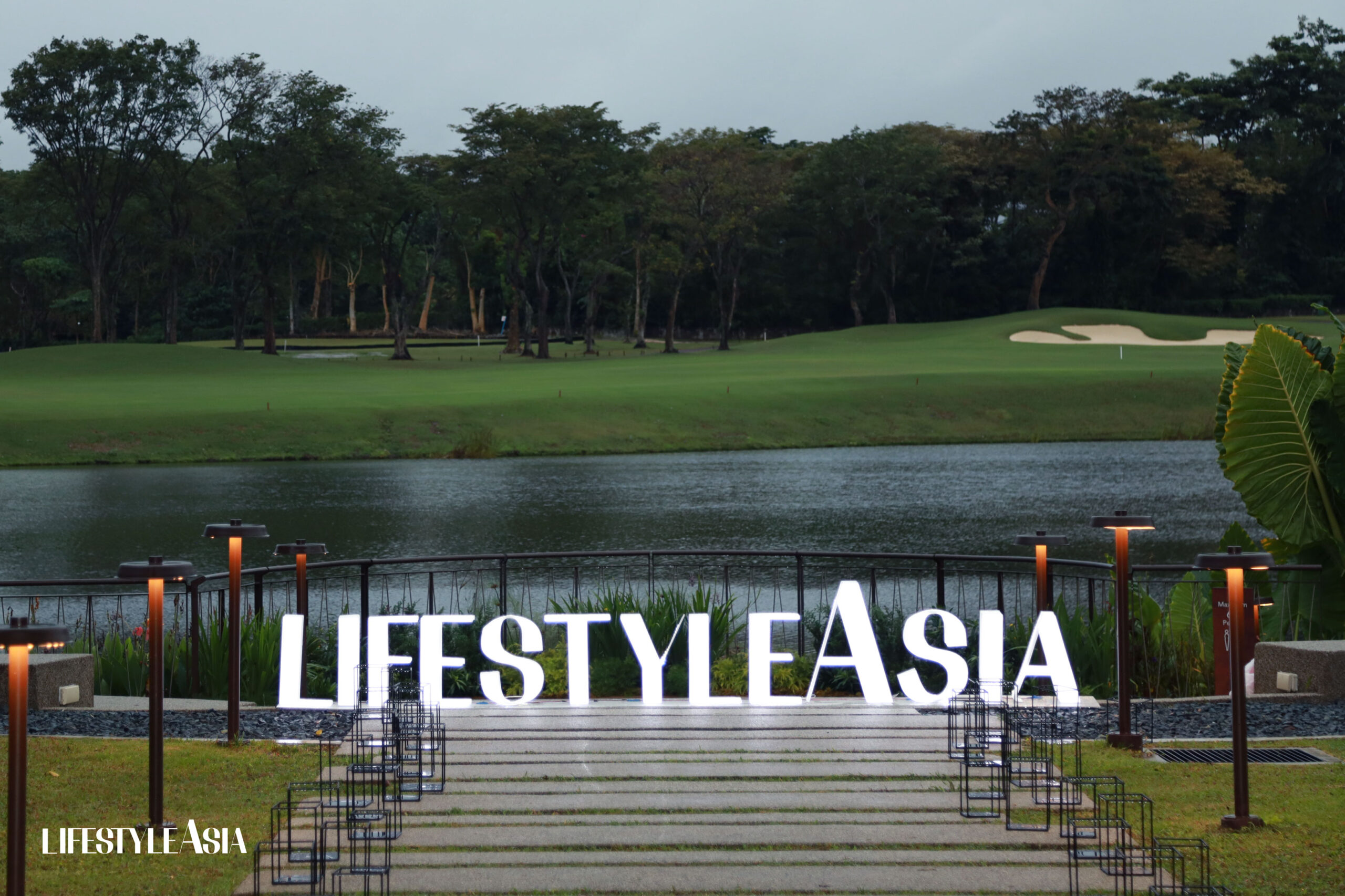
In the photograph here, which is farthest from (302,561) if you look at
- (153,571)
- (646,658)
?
(153,571)

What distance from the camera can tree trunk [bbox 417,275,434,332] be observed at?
348ft

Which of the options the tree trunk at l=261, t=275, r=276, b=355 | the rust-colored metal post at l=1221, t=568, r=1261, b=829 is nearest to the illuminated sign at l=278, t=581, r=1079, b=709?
the rust-colored metal post at l=1221, t=568, r=1261, b=829

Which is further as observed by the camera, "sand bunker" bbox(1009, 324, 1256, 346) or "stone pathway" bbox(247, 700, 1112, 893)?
"sand bunker" bbox(1009, 324, 1256, 346)

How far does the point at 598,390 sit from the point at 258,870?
143 feet

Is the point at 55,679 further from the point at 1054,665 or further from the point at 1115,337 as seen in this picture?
the point at 1115,337

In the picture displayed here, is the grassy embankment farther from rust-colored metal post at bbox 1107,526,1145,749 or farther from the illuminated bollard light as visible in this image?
the illuminated bollard light

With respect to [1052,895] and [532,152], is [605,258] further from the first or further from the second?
[1052,895]

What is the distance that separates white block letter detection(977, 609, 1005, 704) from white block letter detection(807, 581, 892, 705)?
85 centimetres

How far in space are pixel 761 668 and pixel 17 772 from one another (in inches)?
221

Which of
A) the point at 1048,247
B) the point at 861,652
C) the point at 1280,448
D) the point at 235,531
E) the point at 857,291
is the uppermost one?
the point at 1048,247

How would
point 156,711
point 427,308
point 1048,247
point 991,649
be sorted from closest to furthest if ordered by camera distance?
1. point 156,711
2. point 991,649
3. point 1048,247
4. point 427,308

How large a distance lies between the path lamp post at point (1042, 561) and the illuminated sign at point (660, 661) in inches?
16.4

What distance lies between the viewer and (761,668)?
1020 cm

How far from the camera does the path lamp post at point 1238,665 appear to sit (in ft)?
23.3
